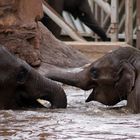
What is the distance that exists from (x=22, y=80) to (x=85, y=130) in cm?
176

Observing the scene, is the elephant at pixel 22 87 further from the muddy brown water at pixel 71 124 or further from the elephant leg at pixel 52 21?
the elephant leg at pixel 52 21

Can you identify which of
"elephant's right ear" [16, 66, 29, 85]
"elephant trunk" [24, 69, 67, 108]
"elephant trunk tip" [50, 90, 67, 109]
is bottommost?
"elephant trunk tip" [50, 90, 67, 109]

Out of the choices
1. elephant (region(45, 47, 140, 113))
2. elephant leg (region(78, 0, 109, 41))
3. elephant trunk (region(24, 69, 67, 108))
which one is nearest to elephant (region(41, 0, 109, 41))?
elephant leg (region(78, 0, 109, 41))

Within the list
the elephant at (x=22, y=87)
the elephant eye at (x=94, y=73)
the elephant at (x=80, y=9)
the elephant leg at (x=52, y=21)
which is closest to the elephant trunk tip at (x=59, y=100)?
the elephant at (x=22, y=87)

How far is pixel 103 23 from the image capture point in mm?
19859

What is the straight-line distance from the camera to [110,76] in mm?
7910

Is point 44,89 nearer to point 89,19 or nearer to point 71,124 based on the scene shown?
point 71,124

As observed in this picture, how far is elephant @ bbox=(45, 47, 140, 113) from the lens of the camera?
25.5 feet

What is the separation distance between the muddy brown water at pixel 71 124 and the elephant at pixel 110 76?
0.45 feet

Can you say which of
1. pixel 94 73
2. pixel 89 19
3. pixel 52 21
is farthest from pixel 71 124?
pixel 89 19

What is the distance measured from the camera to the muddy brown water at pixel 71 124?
5652 millimetres

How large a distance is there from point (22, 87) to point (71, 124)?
1.40m

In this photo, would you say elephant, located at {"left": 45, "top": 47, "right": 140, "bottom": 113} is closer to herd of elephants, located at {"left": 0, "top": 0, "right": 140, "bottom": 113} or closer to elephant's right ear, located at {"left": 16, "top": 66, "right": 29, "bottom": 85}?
herd of elephants, located at {"left": 0, "top": 0, "right": 140, "bottom": 113}

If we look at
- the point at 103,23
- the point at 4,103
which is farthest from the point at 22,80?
the point at 103,23
